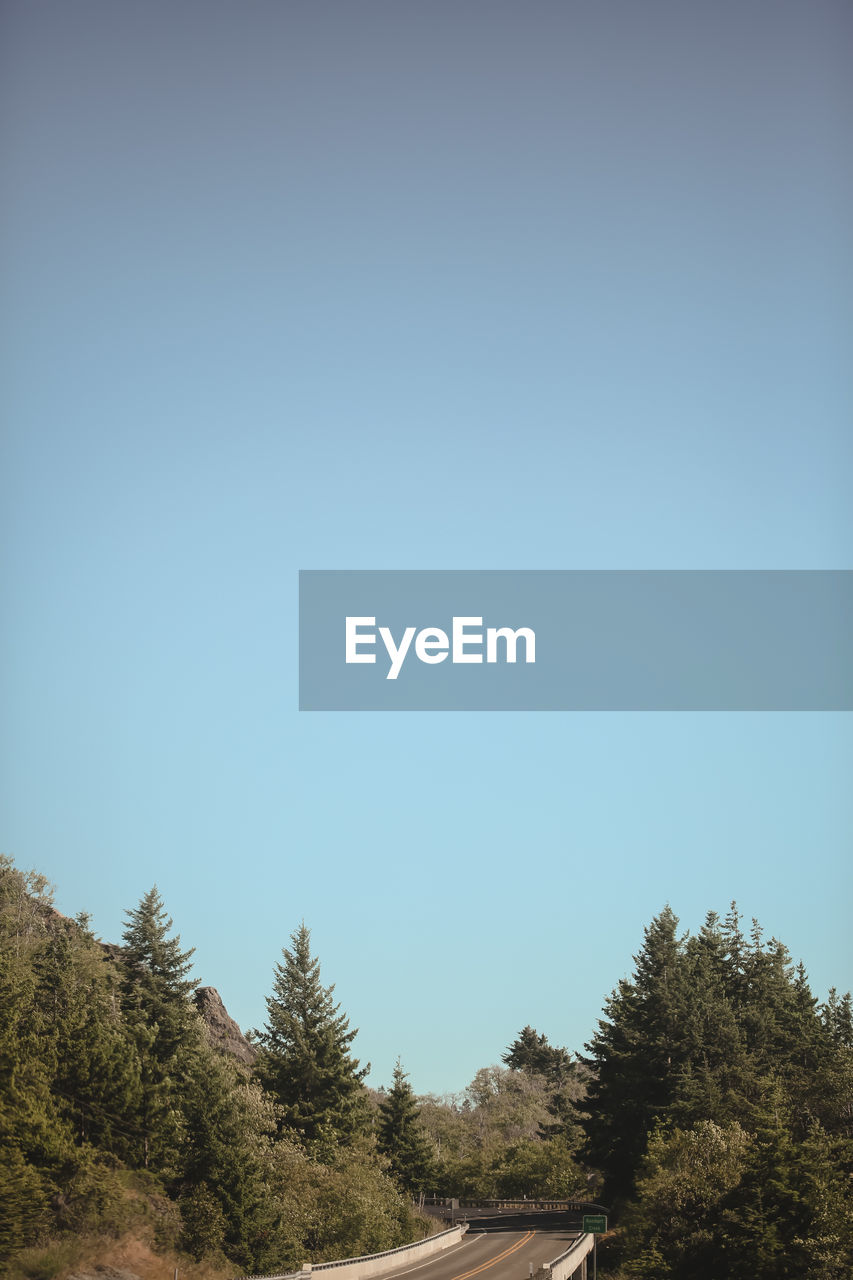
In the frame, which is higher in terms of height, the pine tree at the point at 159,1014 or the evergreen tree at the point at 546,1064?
the pine tree at the point at 159,1014

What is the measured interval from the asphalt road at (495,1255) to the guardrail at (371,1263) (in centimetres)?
66

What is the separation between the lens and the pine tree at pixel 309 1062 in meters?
82.8

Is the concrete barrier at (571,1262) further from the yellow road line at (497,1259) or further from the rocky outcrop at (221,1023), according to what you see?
the rocky outcrop at (221,1023)

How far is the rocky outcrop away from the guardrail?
68214 millimetres

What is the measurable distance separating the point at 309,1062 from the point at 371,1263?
28.1 m

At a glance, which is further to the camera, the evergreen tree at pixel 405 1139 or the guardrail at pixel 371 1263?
the evergreen tree at pixel 405 1139

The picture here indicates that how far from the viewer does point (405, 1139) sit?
302 ft

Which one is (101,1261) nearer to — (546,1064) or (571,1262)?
(571,1262)

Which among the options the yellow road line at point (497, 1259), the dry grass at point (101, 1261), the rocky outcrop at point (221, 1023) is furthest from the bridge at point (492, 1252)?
the rocky outcrop at point (221, 1023)

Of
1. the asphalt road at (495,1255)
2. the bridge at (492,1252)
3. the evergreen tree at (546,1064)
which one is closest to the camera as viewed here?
the bridge at (492,1252)

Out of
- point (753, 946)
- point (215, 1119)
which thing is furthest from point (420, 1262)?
point (753, 946)

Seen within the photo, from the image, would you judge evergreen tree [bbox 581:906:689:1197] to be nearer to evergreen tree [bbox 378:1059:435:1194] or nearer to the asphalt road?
the asphalt road

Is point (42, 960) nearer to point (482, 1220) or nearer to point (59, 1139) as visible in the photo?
point (59, 1139)

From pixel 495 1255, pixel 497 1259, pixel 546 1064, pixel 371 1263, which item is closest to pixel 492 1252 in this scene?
pixel 495 1255
